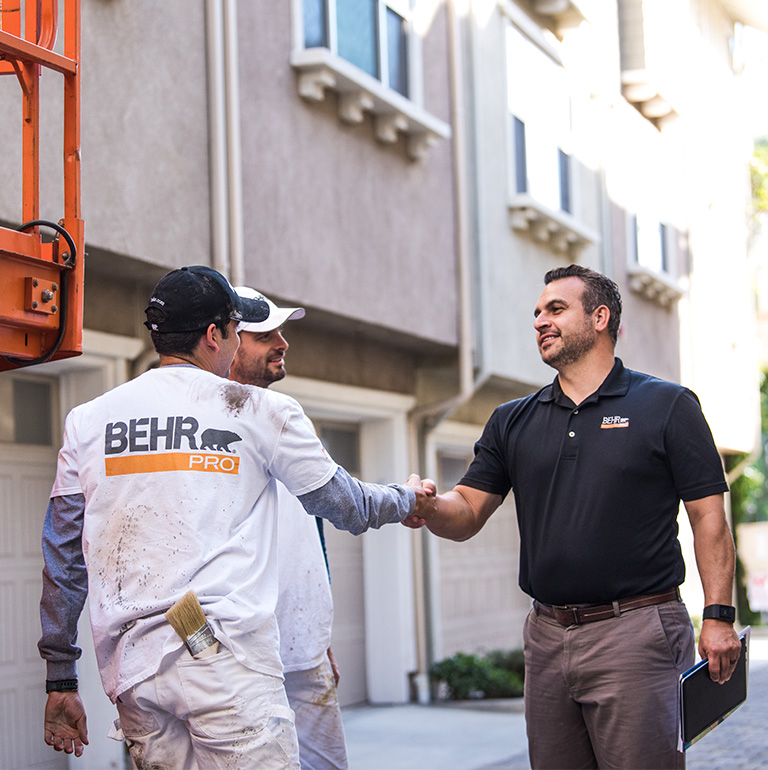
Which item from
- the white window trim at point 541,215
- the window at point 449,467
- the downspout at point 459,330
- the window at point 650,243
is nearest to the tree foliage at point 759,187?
the window at point 650,243

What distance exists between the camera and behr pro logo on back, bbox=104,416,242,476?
338 cm

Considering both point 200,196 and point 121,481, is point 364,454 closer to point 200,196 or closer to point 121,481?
point 200,196

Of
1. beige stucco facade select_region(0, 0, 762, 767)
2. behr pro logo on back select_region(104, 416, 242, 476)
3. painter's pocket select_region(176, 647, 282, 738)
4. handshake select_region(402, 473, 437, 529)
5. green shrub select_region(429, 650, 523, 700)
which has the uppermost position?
beige stucco facade select_region(0, 0, 762, 767)

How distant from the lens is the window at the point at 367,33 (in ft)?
31.9

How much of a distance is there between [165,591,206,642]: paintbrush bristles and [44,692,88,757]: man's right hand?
0.61m

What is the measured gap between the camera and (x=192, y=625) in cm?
325

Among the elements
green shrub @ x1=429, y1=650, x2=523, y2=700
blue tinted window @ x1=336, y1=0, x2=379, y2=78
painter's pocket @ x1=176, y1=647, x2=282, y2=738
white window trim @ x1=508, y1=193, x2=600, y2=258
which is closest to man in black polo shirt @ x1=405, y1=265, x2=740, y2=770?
painter's pocket @ x1=176, y1=647, x2=282, y2=738

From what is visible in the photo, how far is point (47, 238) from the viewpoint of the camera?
22.7 feet

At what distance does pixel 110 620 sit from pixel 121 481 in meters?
0.37

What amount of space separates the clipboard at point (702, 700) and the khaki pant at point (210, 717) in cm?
136

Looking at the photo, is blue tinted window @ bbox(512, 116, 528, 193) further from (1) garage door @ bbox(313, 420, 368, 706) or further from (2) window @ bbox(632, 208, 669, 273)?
(1) garage door @ bbox(313, 420, 368, 706)

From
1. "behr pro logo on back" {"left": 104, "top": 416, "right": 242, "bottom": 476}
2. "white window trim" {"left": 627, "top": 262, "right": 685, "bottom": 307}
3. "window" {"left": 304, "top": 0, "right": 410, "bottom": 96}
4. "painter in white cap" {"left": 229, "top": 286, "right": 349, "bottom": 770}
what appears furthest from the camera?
"white window trim" {"left": 627, "top": 262, "right": 685, "bottom": 307}

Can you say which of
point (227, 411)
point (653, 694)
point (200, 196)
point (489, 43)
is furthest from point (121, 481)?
point (489, 43)

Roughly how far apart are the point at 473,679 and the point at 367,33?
232 inches
